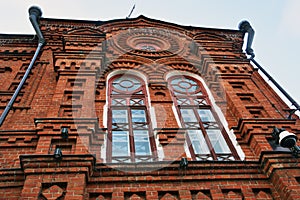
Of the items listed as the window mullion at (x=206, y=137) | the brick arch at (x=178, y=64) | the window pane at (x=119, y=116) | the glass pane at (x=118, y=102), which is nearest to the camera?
the window mullion at (x=206, y=137)

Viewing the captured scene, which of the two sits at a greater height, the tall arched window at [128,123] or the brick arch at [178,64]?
the brick arch at [178,64]

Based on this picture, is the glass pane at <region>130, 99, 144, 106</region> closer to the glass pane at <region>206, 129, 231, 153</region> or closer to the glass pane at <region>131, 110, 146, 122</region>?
the glass pane at <region>131, 110, 146, 122</region>

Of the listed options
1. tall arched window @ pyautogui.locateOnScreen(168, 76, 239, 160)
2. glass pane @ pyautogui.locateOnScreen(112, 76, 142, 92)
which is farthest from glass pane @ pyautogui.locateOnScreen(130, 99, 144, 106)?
tall arched window @ pyautogui.locateOnScreen(168, 76, 239, 160)

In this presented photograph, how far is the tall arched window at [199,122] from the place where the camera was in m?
6.53

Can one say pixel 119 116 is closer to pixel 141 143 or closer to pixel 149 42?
pixel 141 143

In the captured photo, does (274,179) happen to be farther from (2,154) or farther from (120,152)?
Answer: (2,154)

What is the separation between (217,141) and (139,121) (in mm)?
1800

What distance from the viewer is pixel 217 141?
6973 millimetres

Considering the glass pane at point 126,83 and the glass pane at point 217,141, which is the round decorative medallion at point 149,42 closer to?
the glass pane at point 126,83

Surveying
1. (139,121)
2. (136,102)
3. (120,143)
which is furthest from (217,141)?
(136,102)

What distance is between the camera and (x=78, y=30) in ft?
34.8

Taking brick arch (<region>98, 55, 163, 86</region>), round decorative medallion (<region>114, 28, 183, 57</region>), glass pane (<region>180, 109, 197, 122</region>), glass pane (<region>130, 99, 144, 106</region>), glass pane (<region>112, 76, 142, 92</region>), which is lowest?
glass pane (<region>180, 109, 197, 122</region>)

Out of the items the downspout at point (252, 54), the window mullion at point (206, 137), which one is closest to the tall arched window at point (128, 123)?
Answer: the window mullion at point (206, 137)

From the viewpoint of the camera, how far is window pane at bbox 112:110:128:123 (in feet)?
24.0
